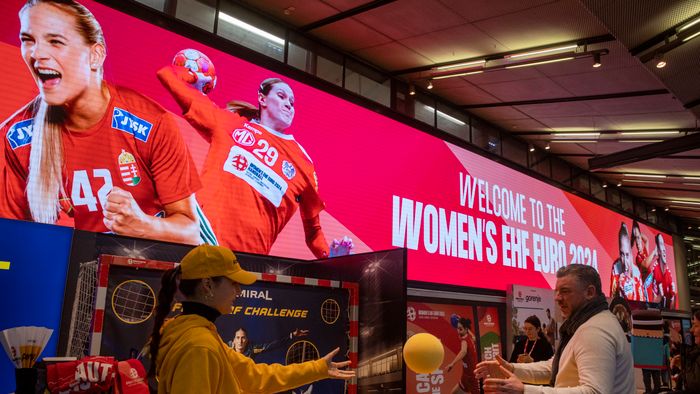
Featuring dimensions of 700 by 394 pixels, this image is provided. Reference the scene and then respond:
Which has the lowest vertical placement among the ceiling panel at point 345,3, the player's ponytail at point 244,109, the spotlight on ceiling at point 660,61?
the player's ponytail at point 244,109

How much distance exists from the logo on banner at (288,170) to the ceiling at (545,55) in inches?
66.0

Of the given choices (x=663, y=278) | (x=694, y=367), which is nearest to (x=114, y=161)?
(x=694, y=367)

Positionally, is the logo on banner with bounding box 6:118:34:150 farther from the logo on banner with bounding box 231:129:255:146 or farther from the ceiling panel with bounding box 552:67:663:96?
the ceiling panel with bounding box 552:67:663:96

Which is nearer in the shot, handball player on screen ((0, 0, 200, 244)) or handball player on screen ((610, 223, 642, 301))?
handball player on screen ((0, 0, 200, 244))

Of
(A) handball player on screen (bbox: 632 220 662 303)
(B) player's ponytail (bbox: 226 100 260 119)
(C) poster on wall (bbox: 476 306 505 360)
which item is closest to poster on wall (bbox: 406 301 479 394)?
(C) poster on wall (bbox: 476 306 505 360)

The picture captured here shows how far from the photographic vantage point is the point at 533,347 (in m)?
6.80

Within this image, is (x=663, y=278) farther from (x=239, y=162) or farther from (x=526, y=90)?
(x=239, y=162)

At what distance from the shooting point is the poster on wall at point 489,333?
6.98 metres

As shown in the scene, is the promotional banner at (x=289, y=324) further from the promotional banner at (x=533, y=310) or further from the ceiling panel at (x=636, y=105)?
the ceiling panel at (x=636, y=105)

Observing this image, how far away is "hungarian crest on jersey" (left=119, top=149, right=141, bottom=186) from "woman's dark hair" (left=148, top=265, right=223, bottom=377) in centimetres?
239

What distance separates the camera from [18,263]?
3.02 metres

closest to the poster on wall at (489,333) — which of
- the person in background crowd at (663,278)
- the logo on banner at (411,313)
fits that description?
the logo on banner at (411,313)

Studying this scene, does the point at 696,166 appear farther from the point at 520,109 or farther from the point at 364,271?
the point at 364,271

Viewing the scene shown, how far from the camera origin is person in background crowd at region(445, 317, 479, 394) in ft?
20.9
